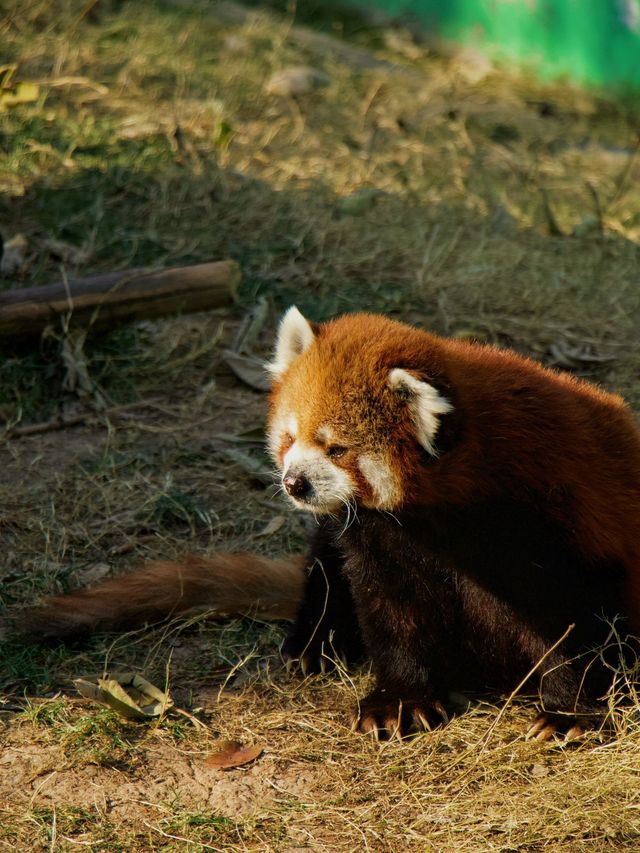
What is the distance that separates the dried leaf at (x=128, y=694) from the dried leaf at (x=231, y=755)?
23 centimetres

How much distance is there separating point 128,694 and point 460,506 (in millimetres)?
1188

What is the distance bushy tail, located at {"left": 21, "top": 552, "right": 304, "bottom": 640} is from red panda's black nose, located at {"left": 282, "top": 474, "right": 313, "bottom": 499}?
66 cm

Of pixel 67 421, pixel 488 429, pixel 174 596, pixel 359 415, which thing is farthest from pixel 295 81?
pixel 488 429

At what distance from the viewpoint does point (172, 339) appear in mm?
5473

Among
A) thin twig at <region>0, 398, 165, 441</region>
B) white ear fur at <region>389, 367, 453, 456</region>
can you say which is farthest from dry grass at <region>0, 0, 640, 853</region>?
white ear fur at <region>389, 367, 453, 456</region>

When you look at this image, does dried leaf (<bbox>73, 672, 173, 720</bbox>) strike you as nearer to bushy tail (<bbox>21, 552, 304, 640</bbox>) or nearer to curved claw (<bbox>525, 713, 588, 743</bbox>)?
bushy tail (<bbox>21, 552, 304, 640</bbox>)

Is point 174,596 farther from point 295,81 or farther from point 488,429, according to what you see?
point 295,81

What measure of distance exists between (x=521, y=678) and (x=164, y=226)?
3756 mm

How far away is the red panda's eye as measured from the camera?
10.5 feet

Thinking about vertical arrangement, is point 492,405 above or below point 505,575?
above

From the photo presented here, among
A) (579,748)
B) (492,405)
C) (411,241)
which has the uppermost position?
(492,405)

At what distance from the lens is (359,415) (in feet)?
10.4

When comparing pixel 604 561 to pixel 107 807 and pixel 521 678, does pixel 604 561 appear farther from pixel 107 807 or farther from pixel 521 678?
pixel 107 807

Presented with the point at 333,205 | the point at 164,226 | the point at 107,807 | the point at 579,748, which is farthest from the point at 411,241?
the point at 107,807
